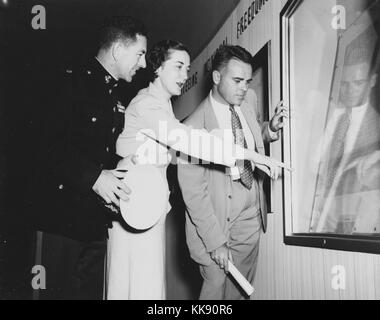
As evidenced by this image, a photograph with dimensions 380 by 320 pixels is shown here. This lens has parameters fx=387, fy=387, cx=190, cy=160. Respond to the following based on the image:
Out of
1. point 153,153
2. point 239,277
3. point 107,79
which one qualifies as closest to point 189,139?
point 153,153

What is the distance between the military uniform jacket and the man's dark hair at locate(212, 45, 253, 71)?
62 centimetres

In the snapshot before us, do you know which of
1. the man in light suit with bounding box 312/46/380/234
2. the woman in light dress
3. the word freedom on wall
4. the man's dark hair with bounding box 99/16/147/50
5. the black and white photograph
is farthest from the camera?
the word freedom on wall

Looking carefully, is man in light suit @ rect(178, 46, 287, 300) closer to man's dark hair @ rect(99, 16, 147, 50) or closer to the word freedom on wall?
the word freedom on wall

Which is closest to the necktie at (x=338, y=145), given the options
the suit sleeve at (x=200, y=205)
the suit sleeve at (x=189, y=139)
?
the suit sleeve at (x=189, y=139)

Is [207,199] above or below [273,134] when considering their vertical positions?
below

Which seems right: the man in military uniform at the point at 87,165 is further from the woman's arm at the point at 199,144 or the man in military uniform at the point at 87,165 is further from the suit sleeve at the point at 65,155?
the woman's arm at the point at 199,144

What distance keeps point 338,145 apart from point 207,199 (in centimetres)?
63

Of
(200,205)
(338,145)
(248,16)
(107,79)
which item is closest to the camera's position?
(338,145)

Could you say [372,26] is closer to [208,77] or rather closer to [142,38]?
[142,38]

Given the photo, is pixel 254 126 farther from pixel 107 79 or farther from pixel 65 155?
pixel 65 155

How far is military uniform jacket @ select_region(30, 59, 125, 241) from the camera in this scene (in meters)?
1.47

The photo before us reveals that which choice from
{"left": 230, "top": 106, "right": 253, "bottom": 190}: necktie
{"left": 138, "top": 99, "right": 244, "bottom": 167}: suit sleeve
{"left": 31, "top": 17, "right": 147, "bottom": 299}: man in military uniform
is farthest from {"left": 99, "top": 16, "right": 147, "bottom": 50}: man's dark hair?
{"left": 230, "top": 106, "right": 253, "bottom": 190}: necktie

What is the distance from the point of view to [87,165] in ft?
4.87
